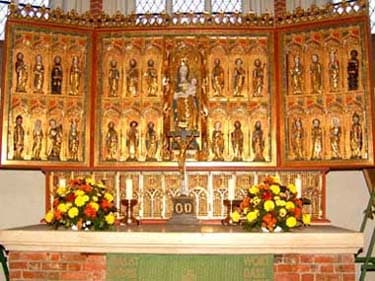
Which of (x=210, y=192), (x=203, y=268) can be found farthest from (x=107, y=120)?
(x=203, y=268)

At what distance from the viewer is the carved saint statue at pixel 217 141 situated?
23.5 feet

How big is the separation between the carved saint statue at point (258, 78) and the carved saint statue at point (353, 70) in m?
1.04

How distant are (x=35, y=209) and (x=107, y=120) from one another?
81.1 inches

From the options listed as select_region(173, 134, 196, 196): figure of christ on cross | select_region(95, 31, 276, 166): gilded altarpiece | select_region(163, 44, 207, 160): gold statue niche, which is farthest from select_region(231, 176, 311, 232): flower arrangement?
select_region(163, 44, 207, 160): gold statue niche

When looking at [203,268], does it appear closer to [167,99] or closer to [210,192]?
[210,192]

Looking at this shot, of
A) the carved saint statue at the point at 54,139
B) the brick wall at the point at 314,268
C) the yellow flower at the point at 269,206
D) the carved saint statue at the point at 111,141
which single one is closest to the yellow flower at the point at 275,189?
the yellow flower at the point at 269,206

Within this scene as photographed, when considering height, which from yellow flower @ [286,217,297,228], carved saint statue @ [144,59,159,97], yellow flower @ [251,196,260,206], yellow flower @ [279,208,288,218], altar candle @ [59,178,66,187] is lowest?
yellow flower @ [286,217,297,228]

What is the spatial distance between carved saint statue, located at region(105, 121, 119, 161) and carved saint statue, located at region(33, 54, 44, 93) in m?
0.95

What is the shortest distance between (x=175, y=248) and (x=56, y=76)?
108 inches

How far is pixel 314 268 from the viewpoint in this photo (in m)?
5.97

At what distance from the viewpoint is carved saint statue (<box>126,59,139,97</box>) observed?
24.0 ft

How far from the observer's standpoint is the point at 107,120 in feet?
23.8

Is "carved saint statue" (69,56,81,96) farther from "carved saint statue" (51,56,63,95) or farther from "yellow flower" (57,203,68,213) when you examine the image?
"yellow flower" (57,203,68,213)

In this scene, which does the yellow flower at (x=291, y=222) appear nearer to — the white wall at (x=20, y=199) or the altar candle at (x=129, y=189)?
the altar candle at (x=129, y=189)
